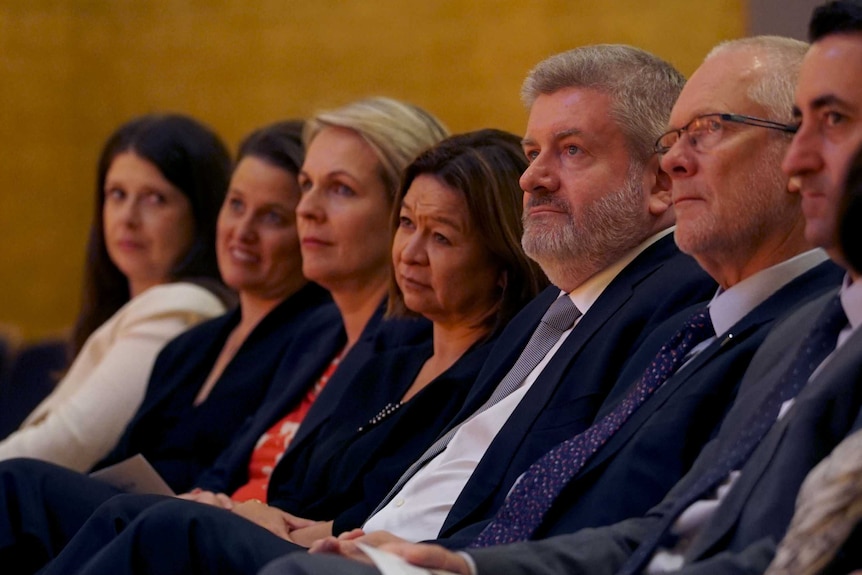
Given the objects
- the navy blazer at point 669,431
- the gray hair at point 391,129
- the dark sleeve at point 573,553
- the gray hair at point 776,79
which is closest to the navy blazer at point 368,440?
the gray hair at point 391,129

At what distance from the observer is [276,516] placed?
10.7 feet

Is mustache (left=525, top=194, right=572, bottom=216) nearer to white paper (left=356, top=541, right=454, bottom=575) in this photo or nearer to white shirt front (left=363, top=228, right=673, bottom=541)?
A: white shirt front (left=363, top=228, right=673, bottom=541)

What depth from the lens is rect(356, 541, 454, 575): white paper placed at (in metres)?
1.95

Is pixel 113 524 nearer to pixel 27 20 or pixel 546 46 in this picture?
pixel 546 46

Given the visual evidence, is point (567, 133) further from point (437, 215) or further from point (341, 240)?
point (341, 240)

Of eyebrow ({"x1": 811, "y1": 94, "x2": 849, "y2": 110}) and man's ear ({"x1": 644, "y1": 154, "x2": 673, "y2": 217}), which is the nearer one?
eyebrow ({"x1": 811, "y1": 94, "x2": 849, "y2": 110})

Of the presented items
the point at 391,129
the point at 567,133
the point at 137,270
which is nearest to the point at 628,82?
the point at 567,133

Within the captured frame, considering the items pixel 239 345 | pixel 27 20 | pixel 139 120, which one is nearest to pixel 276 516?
pixel 239 345

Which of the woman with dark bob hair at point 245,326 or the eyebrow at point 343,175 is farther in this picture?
the woman with dark bob hair at point 245,326

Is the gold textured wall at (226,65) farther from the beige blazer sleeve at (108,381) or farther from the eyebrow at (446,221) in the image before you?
the eyebrow at (446,221)

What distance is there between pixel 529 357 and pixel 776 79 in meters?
0.77

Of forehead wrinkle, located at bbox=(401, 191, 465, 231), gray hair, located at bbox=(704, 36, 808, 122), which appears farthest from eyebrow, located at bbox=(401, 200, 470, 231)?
gray hair, located at bbox=(704, 36, 808, 122)

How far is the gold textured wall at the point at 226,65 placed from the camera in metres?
6.48

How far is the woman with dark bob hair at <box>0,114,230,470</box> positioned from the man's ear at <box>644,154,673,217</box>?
228 cm
